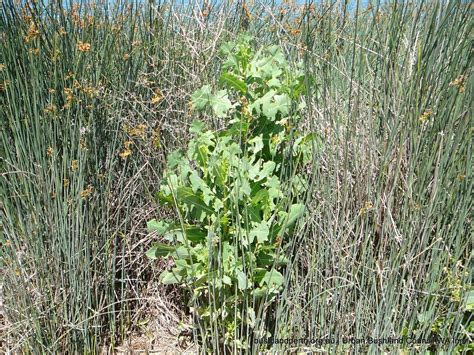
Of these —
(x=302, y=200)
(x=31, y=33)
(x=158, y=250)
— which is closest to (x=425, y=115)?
(x=302, y=200)

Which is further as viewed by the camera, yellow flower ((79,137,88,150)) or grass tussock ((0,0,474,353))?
yellow flower ((79,137,88,150))

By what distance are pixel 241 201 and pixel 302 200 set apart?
24 cm

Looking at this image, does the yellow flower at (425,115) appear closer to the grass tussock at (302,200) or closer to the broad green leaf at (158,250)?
the grass tussock at (302,200)

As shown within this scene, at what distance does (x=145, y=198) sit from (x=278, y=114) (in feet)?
2.89

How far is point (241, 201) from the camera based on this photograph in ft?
6.80

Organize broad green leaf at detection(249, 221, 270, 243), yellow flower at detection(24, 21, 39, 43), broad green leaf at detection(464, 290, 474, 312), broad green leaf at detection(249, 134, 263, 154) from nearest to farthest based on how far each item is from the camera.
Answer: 1. broad green leaf at detection(464, 290, 474, 312)
2. broad green leaf at detection(249, 221, 270, 243)
3. broad green leaf at detection(249, 134, 263, 154)
4. yellow flower at detection(24, 21, 39, 43)

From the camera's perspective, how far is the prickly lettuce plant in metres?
2.02

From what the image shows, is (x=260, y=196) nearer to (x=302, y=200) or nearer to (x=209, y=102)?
(x=302, y=200)

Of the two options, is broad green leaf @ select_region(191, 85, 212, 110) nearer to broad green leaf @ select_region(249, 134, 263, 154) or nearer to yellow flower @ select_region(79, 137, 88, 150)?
broad green leaf @ select_region(249, 134, 263, 154)

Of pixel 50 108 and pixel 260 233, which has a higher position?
pixel 50 108

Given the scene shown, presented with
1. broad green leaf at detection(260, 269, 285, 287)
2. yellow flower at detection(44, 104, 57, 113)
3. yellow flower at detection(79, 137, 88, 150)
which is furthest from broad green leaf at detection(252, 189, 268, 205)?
→ yellow flower at detection(44, 104, 57, 113)

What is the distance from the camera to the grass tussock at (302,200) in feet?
6.47

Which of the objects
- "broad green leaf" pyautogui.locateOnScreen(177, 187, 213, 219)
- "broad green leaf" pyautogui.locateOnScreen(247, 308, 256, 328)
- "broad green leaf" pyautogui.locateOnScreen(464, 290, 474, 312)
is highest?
"broad green leaf" pyautogui.locateOnScreen(177, 187, 213, 219)

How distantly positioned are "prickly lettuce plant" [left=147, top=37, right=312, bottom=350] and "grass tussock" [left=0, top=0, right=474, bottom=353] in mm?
88
